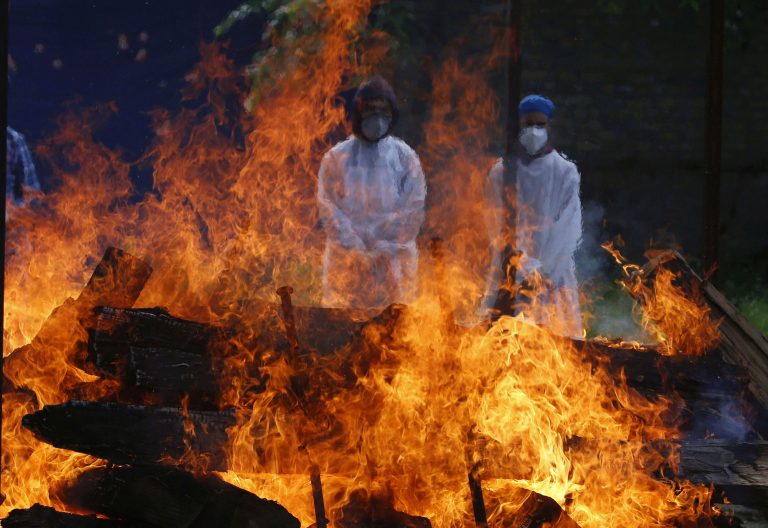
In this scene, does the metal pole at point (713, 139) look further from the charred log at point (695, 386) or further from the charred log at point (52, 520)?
the charred log at point (52, 520)

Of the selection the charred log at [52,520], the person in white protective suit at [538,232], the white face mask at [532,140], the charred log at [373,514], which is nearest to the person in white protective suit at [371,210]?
the person in white protective suit at [538,232]

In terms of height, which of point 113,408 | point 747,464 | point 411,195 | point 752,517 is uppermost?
point 411,195

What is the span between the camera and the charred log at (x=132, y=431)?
3.47m

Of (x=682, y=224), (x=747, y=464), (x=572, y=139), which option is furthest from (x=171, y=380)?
(x=682, y=224)

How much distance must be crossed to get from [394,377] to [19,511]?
169cm

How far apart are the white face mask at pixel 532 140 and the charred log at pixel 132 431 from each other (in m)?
4.36

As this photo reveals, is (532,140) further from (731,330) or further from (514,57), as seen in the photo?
(731,330)

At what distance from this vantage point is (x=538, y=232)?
691 cm

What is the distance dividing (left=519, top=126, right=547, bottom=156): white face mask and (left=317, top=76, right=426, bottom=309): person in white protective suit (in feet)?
3.31

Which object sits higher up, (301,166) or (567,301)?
(301,166)

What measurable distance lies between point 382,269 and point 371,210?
51cm

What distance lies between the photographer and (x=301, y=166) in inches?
352

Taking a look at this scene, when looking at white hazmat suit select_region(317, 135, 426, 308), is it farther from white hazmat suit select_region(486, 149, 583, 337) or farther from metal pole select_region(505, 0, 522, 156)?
metal pole select_region(505, 0, 522, 156)

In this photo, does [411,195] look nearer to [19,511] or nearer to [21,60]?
[19,511]
